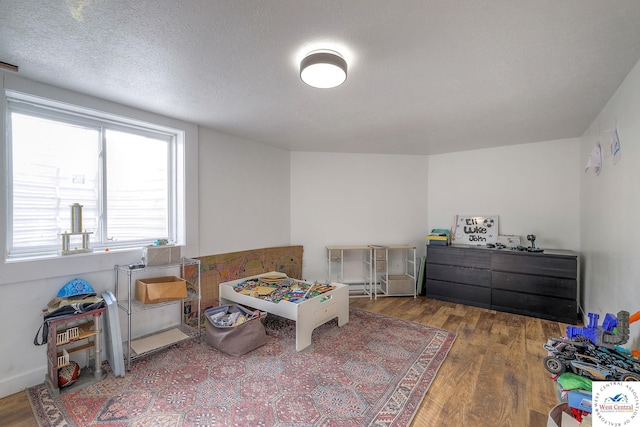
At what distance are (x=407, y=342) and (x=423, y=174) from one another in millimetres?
3020

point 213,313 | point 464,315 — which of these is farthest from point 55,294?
point 464,315

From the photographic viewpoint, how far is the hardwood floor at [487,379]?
69.7 inches

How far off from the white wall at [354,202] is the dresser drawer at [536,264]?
1.31 m

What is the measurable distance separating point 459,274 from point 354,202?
77.6 inches

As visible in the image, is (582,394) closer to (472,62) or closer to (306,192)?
(472,62)

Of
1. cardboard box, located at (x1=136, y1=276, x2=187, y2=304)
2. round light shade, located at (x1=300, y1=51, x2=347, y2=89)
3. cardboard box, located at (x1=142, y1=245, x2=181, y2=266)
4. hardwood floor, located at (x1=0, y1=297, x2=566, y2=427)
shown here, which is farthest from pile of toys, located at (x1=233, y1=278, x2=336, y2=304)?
round light shade, located at (x1=300, y1=51, x2=347, y2=89)

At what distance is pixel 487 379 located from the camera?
2174 millimetres

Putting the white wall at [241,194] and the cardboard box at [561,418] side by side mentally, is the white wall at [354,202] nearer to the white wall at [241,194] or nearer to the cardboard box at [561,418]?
the white wall at [241,194]

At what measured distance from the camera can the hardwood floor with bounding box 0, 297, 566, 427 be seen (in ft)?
5.81

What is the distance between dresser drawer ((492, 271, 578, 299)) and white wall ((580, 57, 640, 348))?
175mm

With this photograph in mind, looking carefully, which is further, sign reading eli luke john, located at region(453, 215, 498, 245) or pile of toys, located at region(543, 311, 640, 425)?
sign reading eli luke john, located at region(453, 215, 498, 245)

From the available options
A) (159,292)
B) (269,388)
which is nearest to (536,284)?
(269,388)

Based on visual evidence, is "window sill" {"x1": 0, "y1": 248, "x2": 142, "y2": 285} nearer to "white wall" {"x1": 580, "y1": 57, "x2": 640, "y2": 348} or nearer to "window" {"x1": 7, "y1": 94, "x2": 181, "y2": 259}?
"window" {"x1": 7, "y1": 94, "x2": 181, "y2": 259}

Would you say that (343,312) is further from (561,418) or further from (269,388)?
(561,418)
